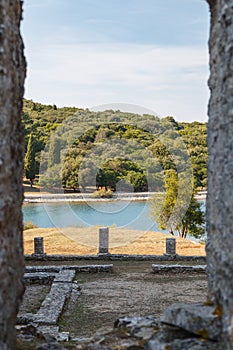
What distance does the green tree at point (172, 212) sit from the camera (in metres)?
23.1

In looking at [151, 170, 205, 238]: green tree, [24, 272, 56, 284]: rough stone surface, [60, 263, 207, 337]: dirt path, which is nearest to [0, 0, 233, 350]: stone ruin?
[60, 263, 207, 337]: dirt path

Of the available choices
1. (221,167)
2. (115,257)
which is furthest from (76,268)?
(221,167)

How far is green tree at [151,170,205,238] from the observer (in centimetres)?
2308

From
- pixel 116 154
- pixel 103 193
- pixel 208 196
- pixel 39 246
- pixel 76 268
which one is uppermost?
pixel 116 154

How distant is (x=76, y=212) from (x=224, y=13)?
Answer: 24088 millimetres

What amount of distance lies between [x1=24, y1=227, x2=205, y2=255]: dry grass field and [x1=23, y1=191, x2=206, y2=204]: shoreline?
3144 mm

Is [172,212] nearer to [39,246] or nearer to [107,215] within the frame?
[107,215]

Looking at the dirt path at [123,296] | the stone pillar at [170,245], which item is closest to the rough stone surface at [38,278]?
the dirt path at [123,296]

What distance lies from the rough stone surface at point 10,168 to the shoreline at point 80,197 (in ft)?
70.7

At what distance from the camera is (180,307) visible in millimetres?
3514

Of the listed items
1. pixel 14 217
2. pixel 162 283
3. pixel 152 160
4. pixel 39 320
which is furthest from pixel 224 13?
pixel 152 160

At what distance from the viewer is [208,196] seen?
3615mm

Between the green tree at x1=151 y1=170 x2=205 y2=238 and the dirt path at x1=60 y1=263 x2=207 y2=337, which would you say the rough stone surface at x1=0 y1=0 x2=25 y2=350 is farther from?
the green tree at x1=151 y1=170 x2=205 y2=238

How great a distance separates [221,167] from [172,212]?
2041 centimetres
